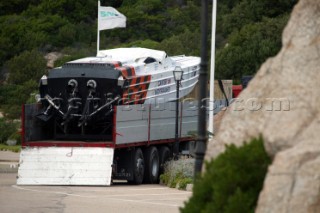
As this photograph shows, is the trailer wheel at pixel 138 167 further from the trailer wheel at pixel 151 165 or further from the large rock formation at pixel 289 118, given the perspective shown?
the large rock formation at pixel 289 118

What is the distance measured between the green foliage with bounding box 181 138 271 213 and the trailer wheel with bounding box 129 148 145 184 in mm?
15594

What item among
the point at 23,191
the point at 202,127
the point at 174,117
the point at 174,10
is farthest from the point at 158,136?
the point at 174,10

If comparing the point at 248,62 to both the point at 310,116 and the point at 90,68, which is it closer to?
the point at 90,68

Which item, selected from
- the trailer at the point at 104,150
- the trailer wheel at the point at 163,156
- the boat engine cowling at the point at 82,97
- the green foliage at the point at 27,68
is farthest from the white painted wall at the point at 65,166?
the green foliage at the point at 27,68

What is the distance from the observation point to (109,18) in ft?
126

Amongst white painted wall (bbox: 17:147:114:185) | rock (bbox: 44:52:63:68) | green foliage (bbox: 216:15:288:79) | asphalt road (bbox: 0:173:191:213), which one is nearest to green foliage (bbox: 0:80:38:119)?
rock (bbox: 44:52:63:68)

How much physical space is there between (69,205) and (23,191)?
3.63 meters

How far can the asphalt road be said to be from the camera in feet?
65.2

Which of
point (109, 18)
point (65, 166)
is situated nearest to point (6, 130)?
point (109, 18)

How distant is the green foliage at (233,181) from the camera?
10805 millimetres

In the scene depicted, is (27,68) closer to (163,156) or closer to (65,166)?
(163,156)

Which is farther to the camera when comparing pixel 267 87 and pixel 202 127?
pixel 202 127

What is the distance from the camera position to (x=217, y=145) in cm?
1213

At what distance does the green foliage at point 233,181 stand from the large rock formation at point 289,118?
0.20m
